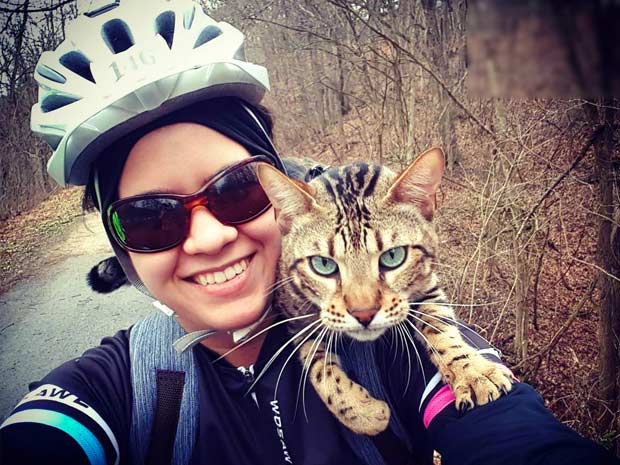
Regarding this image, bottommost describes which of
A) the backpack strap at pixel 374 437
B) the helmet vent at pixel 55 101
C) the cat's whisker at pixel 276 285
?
the backpack strap at pixel 374 437

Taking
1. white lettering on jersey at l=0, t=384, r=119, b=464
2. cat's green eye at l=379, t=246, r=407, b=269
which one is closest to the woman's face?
white lettering on jersey at l=0, t=384, r=119, b=464

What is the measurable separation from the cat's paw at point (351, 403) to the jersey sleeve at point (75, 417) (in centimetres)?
93

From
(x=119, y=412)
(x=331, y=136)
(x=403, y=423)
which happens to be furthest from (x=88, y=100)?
(x=331, y=136)

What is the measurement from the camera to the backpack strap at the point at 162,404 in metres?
1.71

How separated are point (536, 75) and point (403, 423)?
6.46 ft

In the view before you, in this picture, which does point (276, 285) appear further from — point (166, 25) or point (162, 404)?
point (166, 25)

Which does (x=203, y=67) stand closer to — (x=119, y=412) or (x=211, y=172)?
(x=211, y=172)

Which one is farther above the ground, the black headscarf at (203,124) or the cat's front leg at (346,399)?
the black headscarf at (203,124)

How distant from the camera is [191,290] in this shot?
1.81 meters

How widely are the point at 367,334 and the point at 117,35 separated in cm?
214

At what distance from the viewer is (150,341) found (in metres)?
1.93

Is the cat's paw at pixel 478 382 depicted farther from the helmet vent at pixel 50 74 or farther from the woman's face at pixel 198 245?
the helmet vent at pixel 50 74

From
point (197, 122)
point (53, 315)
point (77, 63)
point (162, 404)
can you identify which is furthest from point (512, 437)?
point (53, 315)

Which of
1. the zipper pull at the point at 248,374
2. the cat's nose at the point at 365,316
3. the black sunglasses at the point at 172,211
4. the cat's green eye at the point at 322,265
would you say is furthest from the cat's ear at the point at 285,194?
the zipper pull at the point at 248,374
